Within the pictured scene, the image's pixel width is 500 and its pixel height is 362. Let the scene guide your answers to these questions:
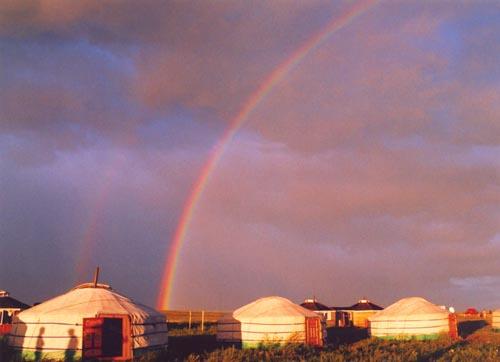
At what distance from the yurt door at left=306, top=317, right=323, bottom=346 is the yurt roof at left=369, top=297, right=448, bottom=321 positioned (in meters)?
6.21

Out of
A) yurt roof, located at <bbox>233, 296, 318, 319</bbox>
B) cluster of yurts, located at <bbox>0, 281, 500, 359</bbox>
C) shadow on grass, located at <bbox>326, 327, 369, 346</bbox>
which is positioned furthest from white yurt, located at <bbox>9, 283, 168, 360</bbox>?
shadow on grass, located at <bbox>326, 327, 369, 346</bbox>

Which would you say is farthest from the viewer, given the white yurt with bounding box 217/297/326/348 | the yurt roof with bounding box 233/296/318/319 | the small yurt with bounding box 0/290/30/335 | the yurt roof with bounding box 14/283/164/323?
the small yurt with bounding box 0/290/30/335

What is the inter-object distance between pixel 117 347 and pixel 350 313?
24.6 meters

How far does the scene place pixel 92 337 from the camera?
→ 17.7 m

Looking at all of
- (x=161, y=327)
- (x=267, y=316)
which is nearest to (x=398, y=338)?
(x=267, y=316)

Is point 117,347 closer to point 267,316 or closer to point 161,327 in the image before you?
point 161,327

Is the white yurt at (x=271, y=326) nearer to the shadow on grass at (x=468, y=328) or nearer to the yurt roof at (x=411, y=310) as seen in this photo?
the yurt roof at (x=411, y=310)

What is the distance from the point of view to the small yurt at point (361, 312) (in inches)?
1614

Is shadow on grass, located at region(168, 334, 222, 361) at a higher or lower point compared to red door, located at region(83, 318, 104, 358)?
lower

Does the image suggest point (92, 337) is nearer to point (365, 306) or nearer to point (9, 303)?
point (9, 303)

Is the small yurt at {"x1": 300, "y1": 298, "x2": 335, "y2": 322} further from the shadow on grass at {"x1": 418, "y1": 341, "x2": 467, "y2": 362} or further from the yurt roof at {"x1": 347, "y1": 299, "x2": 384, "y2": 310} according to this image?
the shadow on grass at {"x1": 418, "y1": 341, "x2": 467, "y2": 362}

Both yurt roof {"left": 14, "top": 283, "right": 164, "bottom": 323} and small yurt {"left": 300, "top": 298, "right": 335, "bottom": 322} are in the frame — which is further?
small yurt {"left": 300, "top": 298, "right": 335, "bottom": 322}

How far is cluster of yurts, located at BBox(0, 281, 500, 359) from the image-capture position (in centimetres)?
1762

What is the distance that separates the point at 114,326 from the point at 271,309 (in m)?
6.70
